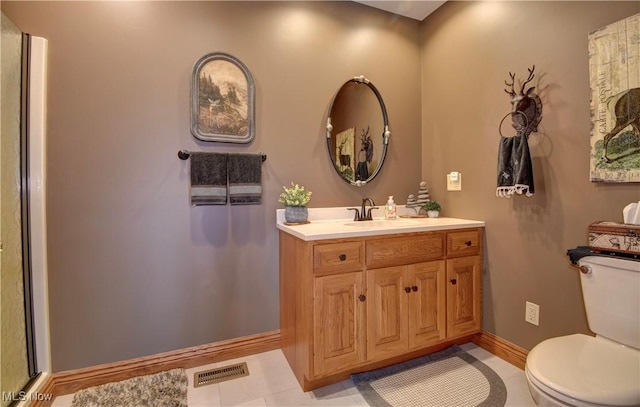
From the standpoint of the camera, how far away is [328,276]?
1.53 meters

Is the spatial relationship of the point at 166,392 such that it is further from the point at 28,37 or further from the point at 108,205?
the point at 28,37

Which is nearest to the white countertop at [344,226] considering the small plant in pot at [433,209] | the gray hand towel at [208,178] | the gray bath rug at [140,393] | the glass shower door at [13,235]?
the small plant in pot at [433,209]

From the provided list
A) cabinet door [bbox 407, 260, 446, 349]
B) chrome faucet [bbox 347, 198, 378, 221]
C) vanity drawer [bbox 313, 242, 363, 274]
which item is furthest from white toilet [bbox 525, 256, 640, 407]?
chrome faucet [bbox 347, 198, 378, 221]

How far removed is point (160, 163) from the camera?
174 centimetres

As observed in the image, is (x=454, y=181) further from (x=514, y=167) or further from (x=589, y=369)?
(x=589, y=369)

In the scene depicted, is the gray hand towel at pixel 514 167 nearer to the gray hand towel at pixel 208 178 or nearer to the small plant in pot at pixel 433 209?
the small plant in pot at pixel 433 209

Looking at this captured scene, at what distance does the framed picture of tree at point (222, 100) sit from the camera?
5.89 ft

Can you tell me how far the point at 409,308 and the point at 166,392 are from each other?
1.45m

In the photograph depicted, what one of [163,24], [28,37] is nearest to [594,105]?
[163,24]

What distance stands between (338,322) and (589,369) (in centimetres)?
103

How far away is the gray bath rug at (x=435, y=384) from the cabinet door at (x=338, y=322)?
216mm

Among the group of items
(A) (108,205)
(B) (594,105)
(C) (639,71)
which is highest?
(C) (639,71)

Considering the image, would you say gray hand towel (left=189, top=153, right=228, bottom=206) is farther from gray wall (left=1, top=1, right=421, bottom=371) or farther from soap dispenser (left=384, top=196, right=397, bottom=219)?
soap dispenser (left=384, top=196, right=397, bottom=219)

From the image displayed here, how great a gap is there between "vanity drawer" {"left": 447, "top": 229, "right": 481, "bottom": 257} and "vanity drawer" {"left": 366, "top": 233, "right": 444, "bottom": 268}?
84 millimetres
